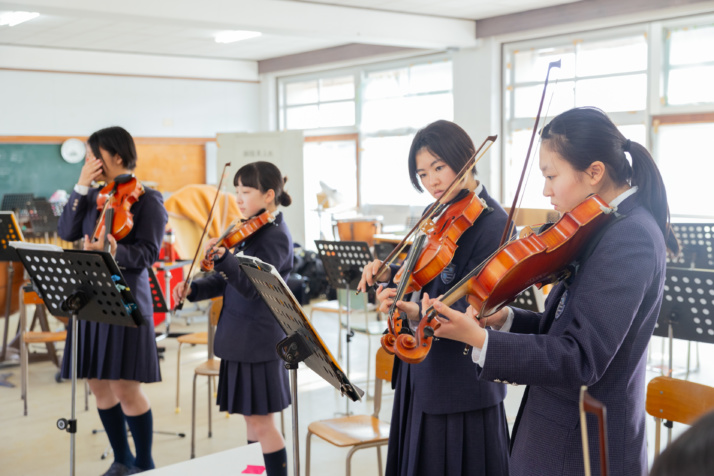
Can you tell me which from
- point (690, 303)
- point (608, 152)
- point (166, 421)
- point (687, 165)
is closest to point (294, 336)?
point (608, 152)

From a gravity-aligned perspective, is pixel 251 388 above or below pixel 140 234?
below

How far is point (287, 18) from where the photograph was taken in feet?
21.0

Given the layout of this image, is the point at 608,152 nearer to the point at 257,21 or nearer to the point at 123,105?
the point at 257,21

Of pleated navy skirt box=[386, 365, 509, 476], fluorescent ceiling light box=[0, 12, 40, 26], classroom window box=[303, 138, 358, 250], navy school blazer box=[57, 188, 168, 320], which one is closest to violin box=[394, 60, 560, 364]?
pleated navy skirt box=[386, 365, 509, 476]

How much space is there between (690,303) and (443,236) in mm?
1292

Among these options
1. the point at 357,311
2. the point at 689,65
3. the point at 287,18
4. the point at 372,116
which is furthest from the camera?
the point at 372,116

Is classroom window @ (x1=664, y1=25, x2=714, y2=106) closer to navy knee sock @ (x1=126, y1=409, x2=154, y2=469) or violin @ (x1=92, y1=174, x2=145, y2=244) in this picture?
violin @ (x1=92, y1=174, x2=145, y2=244)

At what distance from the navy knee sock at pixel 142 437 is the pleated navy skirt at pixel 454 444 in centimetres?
154

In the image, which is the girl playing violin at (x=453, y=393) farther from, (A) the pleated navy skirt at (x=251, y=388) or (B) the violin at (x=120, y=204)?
(B) the violin at (x=120, y=204)

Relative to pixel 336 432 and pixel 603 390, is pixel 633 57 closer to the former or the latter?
pixel 336 432

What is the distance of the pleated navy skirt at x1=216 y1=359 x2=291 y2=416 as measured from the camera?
2678 millimetres

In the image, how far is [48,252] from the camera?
245cm

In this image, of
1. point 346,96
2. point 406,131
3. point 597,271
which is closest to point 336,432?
point 597,271

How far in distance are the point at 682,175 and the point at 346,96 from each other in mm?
4649
